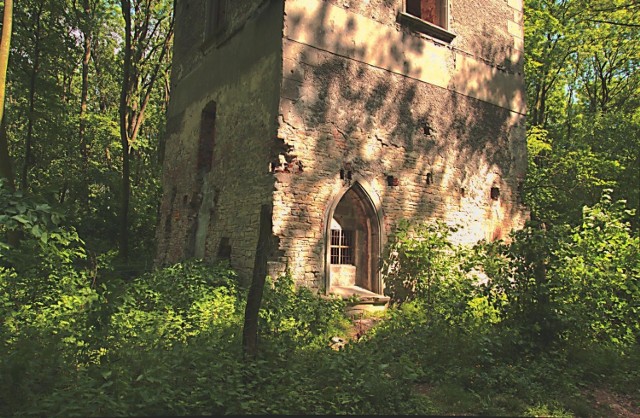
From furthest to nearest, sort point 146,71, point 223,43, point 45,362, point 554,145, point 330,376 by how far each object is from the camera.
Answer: point 146,71 → point 554,145 → point 223,43 → point 330,376 → point 45,362

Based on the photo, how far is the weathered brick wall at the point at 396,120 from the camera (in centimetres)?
803

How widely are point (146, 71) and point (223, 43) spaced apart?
34.6 feet

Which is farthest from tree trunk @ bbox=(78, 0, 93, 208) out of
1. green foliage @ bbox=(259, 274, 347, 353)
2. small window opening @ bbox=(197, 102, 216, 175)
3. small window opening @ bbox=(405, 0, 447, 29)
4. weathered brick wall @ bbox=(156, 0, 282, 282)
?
green foliage @ bbox=(259, 274, 347, 353)

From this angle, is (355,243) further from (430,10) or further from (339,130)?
(430,10)

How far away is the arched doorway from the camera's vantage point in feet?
28.7

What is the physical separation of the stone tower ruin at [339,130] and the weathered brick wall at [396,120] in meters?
0.03

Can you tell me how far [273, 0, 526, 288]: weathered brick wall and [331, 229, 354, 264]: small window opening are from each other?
2.72ft

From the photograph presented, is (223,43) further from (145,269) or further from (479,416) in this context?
(479,416)

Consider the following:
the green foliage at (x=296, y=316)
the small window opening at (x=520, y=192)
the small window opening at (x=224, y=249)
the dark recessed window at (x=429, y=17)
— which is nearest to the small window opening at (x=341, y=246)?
the green foliage at (x=296, y=316)

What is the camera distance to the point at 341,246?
8945 mm

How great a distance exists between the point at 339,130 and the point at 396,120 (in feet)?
5.09

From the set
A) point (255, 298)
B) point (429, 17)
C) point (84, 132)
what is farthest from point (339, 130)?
point (84, 132)

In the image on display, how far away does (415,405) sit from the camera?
4387 mm

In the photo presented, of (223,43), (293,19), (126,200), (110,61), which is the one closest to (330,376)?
(293,19)
